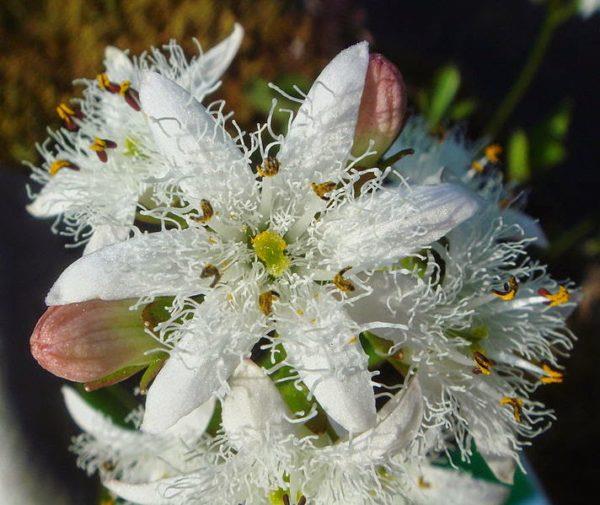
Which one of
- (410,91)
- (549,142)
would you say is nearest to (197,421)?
(549,142)

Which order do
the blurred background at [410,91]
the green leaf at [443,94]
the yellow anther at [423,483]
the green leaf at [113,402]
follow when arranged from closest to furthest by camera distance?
the yellow anther at [423,483], the green leaf at [113,402], the blurred background at [410,91], the green leaf at [443,94]

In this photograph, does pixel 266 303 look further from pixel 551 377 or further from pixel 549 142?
pixel 549 142

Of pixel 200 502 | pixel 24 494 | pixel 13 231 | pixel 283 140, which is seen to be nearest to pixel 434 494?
pixel 200 502

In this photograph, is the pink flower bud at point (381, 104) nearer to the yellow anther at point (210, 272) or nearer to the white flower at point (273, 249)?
the white flower at point (273, 249)

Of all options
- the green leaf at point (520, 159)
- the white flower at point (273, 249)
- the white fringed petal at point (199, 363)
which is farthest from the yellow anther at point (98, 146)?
the green leaf at point (520, 159)

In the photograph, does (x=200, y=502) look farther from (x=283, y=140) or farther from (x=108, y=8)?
(x=108, y=8)
